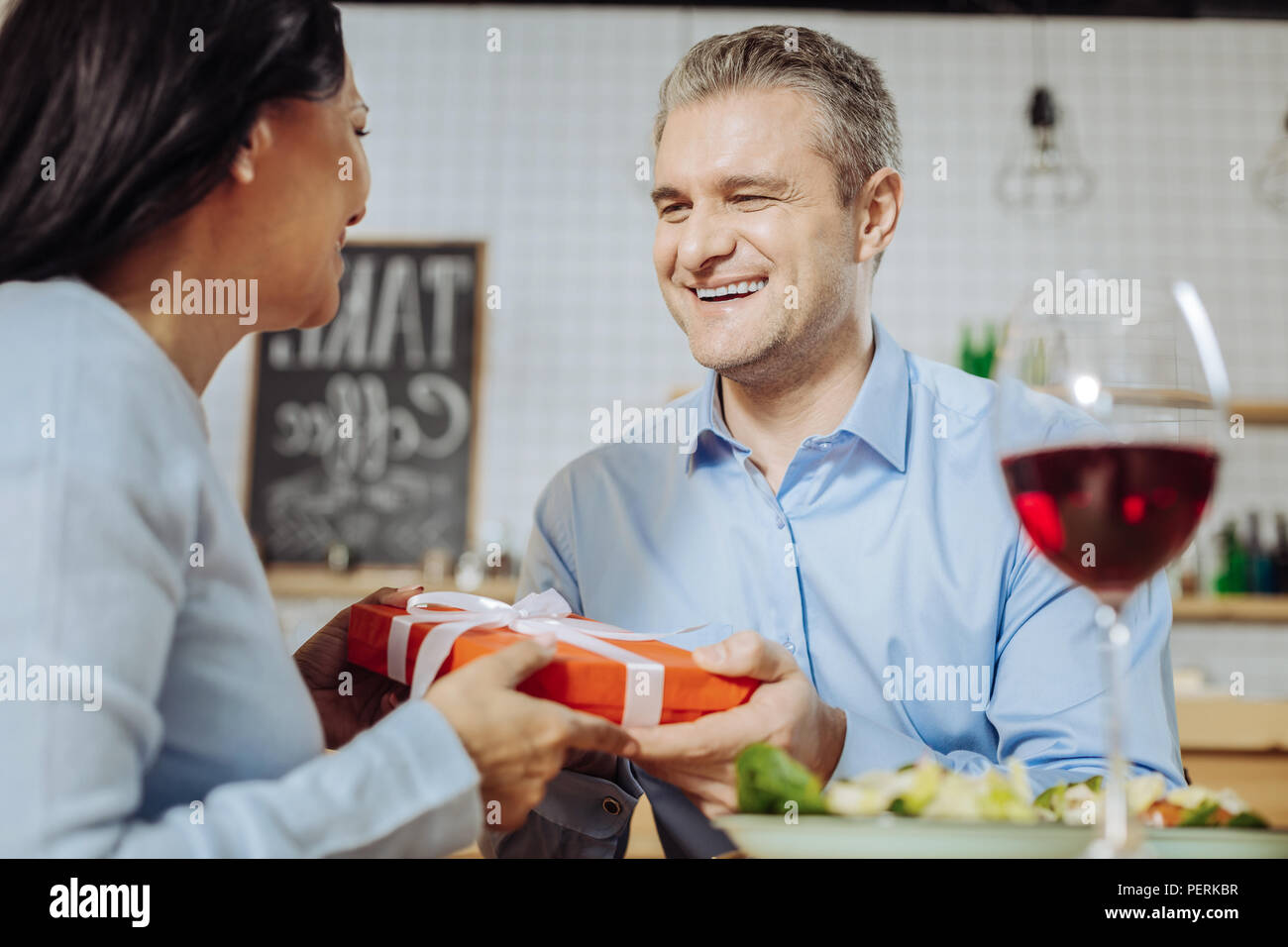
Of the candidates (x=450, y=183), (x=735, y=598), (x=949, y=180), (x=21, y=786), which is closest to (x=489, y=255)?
(x=450, y=183)

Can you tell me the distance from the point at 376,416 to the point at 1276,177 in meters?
3.09

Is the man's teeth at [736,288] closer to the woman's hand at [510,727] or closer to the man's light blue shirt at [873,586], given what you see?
the man's light blue shirt at [873,586]

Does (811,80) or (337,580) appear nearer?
(811,80)

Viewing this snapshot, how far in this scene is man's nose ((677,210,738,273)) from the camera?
147 cm

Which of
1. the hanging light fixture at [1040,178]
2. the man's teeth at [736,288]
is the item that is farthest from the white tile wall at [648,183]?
the man's teeth at [736,288]

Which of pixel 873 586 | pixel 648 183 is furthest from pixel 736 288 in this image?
pixel 648 183

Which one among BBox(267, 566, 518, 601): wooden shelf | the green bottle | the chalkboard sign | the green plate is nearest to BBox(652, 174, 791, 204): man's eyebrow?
the green plate

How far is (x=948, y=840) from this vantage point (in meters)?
0.54

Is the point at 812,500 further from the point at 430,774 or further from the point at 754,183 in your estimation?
the point at 430,774

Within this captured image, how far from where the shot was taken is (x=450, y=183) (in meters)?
3.74

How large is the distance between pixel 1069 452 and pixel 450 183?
3.49 m

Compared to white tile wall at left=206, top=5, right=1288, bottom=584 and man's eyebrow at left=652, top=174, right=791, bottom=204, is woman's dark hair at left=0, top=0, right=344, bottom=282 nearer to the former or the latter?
man's eyebrow at left=652, top=174, right=791, bottom=204

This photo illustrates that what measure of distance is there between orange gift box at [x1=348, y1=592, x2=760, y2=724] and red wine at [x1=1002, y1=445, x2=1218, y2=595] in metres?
0.32
